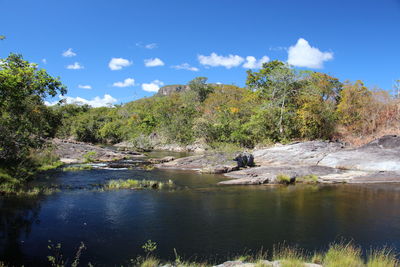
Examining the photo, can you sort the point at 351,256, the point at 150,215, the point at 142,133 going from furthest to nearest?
the point at 142,133 → the point at 150,215 → the point at 351,256

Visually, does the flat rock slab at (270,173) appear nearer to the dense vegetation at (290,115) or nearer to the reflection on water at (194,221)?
the reflection on water at (194,221)

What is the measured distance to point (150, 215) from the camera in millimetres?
17328

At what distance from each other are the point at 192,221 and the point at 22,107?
40.3 feet

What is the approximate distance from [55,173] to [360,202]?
27154 mm

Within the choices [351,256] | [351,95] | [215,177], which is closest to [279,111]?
[351,95]

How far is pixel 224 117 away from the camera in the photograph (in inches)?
2338

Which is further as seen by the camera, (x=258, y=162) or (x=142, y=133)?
(x=142, y=133)

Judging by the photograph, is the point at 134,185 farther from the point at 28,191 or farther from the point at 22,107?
the point at 22,107

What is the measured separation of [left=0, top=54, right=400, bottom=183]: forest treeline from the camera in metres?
18.5

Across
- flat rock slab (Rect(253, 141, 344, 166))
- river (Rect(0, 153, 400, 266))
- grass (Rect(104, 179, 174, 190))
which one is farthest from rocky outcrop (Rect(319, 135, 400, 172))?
grass (Rect(104, 179, 174, 190))

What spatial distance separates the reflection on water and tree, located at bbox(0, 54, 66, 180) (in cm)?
364

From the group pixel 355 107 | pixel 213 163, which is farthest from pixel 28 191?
pixel 355 107

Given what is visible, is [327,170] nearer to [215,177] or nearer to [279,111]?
[215,177]

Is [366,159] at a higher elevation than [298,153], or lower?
lower
